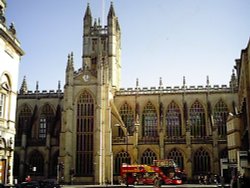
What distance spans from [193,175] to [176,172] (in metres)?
6.36

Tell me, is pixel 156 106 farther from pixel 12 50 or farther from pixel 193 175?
pixel 12 50

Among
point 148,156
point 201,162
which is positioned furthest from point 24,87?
point 201,162

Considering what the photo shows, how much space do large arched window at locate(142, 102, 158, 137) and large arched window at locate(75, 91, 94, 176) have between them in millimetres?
10213

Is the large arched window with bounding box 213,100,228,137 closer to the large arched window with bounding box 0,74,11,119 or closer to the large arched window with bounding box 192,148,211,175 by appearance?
the large arched window with bounding box 192,148,211,175

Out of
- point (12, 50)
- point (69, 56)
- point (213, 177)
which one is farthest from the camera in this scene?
point (69, 56)

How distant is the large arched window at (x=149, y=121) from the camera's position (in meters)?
59.5

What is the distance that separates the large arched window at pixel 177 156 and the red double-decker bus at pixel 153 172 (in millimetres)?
5890

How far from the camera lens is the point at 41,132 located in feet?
202

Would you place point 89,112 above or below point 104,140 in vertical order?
above

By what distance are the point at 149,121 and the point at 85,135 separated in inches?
470

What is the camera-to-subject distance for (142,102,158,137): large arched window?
59.5 meters

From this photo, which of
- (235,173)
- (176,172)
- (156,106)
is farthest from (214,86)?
(235,173)

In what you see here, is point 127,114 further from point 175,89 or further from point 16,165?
point 16,165

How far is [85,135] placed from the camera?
5359cm
